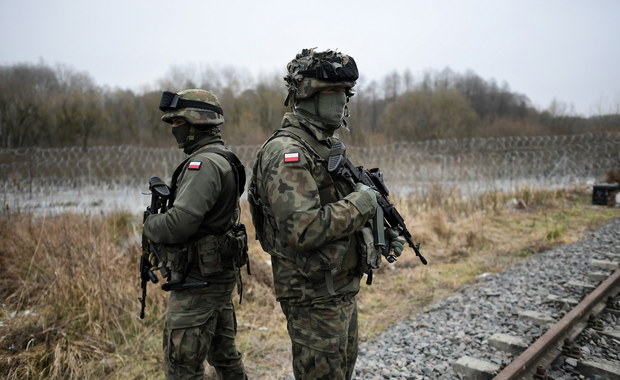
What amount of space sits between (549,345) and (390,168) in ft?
29.0

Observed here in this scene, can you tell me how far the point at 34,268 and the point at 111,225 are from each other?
264 cm

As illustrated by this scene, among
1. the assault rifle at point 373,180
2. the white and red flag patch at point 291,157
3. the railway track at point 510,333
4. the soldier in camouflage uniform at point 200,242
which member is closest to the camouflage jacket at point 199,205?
the soldier in camouflage uniform at point 200,242

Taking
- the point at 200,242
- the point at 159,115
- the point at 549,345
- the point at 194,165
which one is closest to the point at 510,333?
the point at 549,345

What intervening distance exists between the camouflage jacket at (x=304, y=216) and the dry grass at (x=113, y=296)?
165cm

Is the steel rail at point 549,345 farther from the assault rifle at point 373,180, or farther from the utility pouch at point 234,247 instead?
the utility pouch at point 234,247

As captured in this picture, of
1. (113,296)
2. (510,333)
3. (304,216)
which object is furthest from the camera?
(113,296)

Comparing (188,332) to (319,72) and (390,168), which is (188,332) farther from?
(390,168)

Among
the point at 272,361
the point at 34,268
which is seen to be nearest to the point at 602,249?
the point at 272,361

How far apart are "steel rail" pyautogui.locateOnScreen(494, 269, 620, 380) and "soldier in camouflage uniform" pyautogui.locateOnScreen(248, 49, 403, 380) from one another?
4.96ft

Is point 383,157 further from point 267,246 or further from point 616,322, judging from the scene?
point 267,246

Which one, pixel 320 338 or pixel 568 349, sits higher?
pixel 320 338

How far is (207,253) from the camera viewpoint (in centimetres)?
254

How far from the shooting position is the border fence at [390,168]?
8.80 m

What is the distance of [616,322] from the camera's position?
391 centimetres
